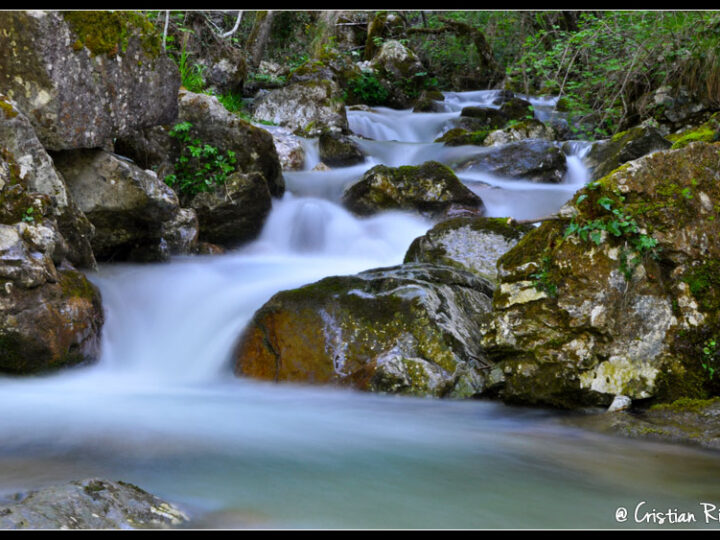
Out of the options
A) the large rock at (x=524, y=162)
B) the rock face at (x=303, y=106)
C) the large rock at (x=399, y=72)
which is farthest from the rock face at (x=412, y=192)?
the large rock at (x=399, y=72)

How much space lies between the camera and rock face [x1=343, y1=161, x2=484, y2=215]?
873cm

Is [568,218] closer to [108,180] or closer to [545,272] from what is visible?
[545,272]

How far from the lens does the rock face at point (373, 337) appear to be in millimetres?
4613

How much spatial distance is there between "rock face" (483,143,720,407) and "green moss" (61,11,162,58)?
15.1 feet

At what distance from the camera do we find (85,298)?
5.16 metres

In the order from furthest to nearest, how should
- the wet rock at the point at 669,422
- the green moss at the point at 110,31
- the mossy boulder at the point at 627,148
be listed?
the mossy boulder at the point at 627,148, the green moss at the point at 110,31, the wet rock at the point at 669,422

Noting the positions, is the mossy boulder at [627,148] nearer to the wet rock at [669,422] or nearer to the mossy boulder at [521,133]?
the mossy boulder at [521,133]

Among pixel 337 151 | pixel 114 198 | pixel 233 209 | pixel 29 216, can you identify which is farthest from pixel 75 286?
pixel 337 151

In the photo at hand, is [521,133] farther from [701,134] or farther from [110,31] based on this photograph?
[110,31]

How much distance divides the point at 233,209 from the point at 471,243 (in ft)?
11.4

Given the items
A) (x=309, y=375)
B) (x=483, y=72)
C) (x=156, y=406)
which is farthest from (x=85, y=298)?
(x=483, y=72)

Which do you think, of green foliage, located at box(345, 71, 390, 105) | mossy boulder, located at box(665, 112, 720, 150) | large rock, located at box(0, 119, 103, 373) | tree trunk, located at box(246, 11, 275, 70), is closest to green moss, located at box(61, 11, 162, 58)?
large rock, located at box(0, 119, 103, 373)

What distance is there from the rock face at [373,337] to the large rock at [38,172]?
1.93 m

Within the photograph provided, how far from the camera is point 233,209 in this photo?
8.14 metres
